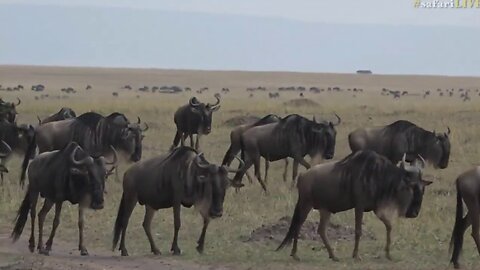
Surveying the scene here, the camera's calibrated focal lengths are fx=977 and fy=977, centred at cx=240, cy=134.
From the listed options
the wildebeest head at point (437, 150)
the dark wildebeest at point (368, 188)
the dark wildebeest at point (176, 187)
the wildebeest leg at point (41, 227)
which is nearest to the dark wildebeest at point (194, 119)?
the wildebeest head at point (437, 150)

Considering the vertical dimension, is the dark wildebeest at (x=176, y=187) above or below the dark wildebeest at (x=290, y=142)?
below

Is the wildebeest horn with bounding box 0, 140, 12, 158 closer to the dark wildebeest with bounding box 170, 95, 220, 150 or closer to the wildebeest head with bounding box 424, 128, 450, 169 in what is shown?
the dark wildebeest with bounding box 170, 95, 220, 150

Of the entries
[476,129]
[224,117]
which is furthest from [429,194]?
[224,117]

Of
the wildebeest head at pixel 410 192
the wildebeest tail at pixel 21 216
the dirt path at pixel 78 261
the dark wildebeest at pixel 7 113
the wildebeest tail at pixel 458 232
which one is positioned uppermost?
the dark wildebeest at pixel 7 113

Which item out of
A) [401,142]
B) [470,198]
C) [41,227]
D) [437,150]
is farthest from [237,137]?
[470,198]

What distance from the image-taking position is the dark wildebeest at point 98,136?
16016 mm

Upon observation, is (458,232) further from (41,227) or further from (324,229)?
(41,227)

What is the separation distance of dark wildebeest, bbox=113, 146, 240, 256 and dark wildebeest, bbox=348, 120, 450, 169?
6761 mm

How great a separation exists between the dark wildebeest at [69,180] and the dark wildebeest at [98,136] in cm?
509

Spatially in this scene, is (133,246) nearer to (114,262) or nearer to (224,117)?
(114,262)

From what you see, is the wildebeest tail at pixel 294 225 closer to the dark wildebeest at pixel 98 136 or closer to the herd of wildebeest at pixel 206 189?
the herd of wildebeest at pixel 206 189

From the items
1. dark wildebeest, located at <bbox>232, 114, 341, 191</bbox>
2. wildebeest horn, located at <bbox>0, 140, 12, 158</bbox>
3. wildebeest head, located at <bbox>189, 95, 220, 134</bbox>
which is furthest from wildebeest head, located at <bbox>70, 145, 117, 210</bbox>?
wildebeest head, located at <bbox>189, 95, 220, 134</bbox>

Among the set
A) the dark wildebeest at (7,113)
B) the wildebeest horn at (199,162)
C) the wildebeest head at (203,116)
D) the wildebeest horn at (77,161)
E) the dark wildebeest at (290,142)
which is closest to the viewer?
the wildebeest horn at (77,161)

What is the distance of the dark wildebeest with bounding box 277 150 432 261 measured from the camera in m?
10.4
